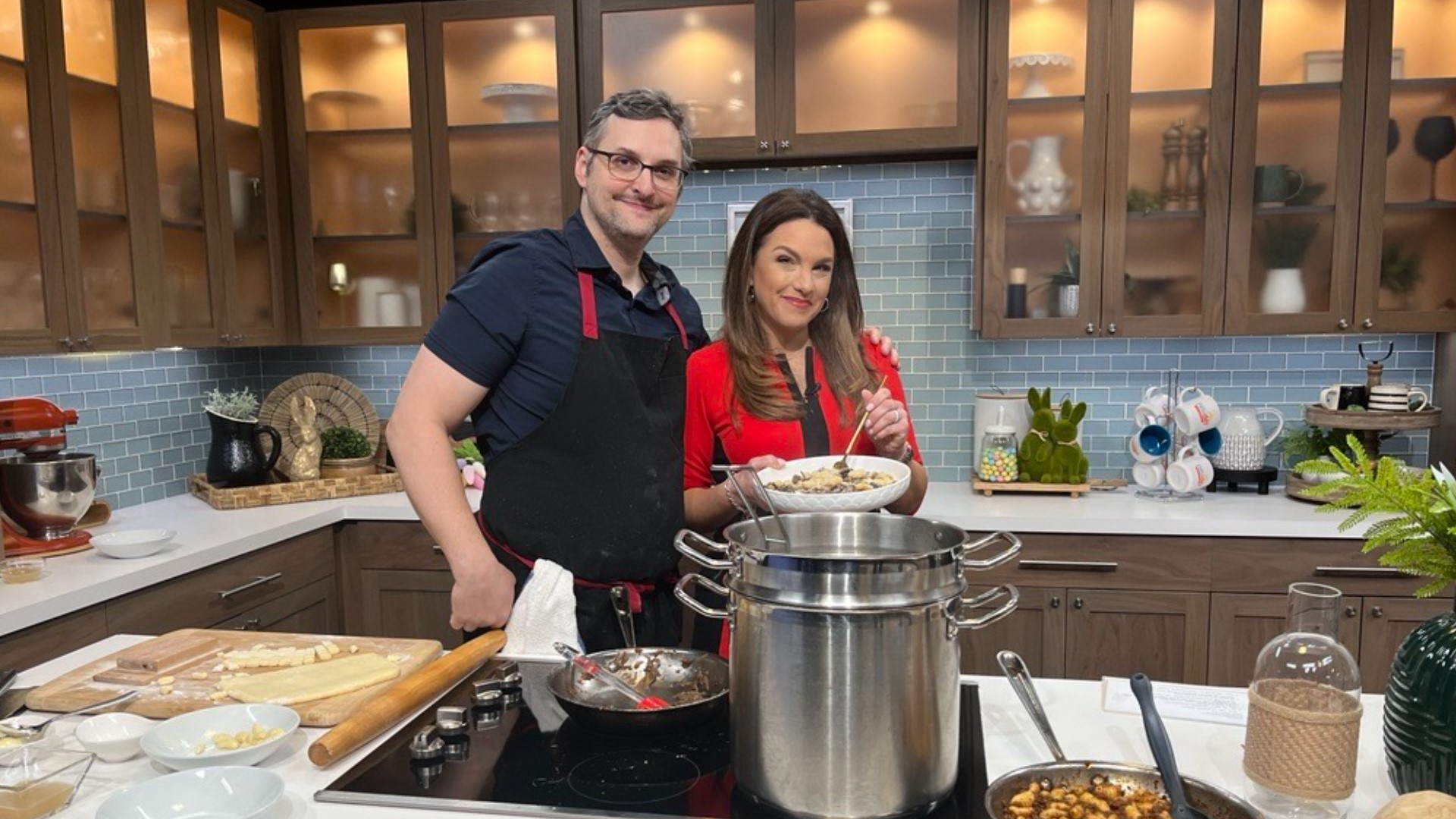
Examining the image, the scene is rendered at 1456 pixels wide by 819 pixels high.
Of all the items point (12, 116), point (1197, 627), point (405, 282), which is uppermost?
point (12, 116)

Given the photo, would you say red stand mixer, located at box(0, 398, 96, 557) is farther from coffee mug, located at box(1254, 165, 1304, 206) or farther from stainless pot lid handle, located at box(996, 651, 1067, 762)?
coffee mug, located at box(1254, 165, 1304, 206)

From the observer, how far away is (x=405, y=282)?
3.64m

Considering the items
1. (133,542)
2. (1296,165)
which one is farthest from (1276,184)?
(133,542)

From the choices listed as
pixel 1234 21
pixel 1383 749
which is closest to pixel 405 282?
pixel 1234 21

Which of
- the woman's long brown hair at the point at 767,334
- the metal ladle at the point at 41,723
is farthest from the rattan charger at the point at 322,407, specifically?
the metal ladle at the point at 41,723

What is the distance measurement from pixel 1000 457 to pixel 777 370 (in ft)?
4.55

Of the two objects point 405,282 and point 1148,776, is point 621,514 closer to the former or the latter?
point 1148,776

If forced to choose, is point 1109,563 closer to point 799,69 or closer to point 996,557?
point 799,69

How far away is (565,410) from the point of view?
6.12ft

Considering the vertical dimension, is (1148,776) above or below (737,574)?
below

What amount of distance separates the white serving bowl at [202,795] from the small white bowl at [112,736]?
17cm

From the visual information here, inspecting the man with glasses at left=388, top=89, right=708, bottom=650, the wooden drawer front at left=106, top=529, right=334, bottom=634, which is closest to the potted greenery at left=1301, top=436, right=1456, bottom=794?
the man with glasses at left=388, top=89, right=708, bottom=650

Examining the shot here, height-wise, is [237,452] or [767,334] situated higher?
[767,334]

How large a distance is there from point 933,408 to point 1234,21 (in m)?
1.65
